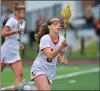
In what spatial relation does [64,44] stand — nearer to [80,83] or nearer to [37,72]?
[37,72]

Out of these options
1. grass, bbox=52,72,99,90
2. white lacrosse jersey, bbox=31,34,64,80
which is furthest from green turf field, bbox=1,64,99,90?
white lacrosse jersey, bbox=31,34,64,80

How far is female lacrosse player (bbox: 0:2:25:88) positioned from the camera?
46.0 ft

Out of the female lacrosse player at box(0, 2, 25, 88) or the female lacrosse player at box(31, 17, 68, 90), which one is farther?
the female lacrosse player at box(0, 2, 25, 88)

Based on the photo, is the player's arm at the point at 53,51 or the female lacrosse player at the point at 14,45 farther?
the female lacrosse player at the point at 14,45

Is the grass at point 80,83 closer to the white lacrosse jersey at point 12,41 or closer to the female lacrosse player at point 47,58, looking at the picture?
the white lacrosse jersey at point 12,41

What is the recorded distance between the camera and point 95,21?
28.3 meters

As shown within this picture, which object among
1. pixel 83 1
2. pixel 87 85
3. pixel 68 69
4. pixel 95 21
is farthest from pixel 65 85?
pixel 83 1

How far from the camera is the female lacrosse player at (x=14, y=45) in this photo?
14016 mm

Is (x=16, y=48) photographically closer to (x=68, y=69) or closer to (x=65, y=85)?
(x=65, y=85)

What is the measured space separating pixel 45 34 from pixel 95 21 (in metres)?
16.9

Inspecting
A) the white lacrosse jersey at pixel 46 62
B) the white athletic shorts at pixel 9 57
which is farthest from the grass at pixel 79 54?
the white lacrosse jersey at pixel 46 62

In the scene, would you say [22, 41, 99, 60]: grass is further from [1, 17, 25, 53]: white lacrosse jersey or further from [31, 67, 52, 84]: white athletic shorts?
[31, 67, 52, 84]: white athletic shorts

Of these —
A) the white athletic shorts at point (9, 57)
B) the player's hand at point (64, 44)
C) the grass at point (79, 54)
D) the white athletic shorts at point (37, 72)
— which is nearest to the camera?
the player's hand at point (64, 44)

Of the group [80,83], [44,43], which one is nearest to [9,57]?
[44,43]
